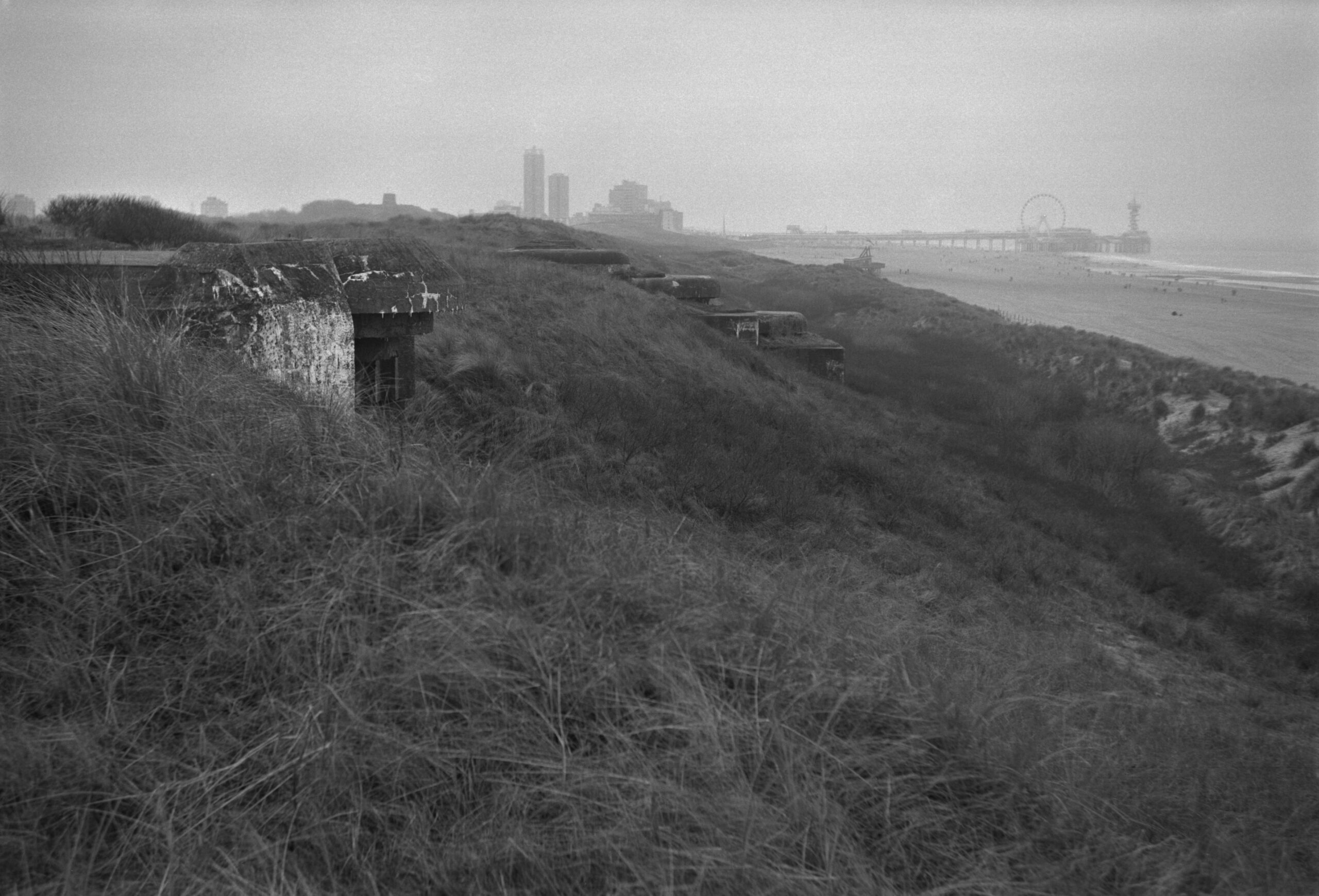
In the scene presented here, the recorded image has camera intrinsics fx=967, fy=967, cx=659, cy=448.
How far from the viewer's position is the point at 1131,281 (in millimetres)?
73000

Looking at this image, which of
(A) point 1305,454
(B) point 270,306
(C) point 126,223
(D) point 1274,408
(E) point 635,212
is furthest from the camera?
(E) point 635,212

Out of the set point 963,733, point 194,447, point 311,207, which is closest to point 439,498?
point 194,447

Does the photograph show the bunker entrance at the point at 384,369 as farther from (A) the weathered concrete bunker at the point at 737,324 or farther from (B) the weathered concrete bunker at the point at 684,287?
(B) the weathered concrete bunker at the point at 684,287

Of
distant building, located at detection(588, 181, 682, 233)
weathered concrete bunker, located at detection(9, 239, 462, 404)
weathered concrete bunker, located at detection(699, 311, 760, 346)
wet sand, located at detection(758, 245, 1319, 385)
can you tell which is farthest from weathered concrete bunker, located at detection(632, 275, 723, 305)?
distant building, located at detection(588, 181, 682, 233)

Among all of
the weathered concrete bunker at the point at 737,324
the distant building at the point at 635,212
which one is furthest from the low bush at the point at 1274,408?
the distant building at the point at 635,212

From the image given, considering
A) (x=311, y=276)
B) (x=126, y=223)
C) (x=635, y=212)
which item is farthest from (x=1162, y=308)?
(x=635, y=212)

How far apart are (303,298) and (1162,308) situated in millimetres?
51205

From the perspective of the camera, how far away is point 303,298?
4.48 meters

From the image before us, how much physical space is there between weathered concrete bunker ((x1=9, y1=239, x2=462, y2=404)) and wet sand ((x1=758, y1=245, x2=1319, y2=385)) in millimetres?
27650

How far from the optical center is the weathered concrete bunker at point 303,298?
13.6 ft

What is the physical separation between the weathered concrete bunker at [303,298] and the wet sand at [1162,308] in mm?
27650

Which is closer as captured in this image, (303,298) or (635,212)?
(303,298)

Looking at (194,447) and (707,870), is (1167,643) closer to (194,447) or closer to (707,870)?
(707,870)

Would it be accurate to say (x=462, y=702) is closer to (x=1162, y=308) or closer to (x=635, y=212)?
(x=1162, y=308)
